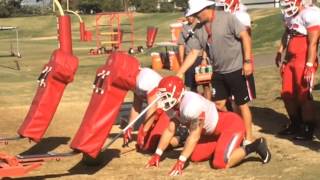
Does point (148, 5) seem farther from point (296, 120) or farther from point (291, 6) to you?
point (291, 6)

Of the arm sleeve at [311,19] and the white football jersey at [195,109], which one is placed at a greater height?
the arm sleeve at [311,19]

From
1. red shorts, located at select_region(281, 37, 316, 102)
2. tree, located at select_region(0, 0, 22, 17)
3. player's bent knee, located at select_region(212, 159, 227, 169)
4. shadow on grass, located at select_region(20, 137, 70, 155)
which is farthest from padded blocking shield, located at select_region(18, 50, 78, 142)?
tree, located at select_region(0, 0, 22, 17)

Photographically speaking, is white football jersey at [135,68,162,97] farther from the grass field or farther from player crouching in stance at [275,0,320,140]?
player crouching in stance at [275,0,320,140]

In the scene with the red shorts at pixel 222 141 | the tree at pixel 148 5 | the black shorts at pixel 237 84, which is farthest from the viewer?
the tree at pixel 148 5

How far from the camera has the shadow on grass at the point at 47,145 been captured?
26.2 feet

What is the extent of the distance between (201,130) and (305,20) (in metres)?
2.17

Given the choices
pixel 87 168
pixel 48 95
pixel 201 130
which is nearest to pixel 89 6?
pixel 48 95

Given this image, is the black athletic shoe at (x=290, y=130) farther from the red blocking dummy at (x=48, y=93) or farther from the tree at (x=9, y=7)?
the tree at (x=9, y=7)

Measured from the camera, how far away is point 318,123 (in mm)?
8805

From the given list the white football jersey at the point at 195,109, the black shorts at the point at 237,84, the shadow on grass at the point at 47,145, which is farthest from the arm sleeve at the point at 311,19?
the shadow on grass at the point at 47,145

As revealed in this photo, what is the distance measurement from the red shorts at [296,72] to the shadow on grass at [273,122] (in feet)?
1.81

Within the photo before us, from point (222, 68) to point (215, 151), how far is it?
106 cm

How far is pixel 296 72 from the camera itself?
7.93 m

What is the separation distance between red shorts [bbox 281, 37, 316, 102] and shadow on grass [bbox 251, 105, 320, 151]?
0.55m
